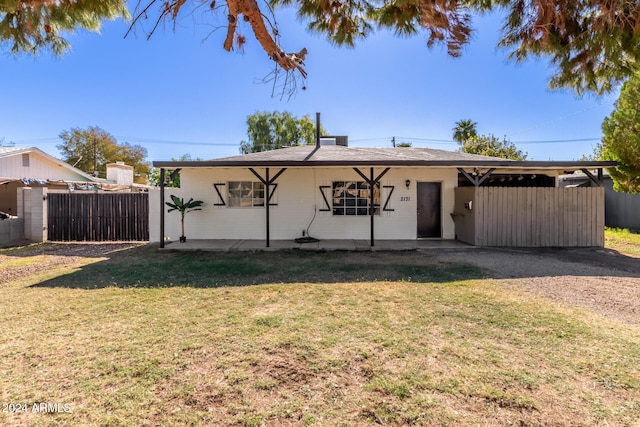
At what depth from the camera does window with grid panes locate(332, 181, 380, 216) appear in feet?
29.8

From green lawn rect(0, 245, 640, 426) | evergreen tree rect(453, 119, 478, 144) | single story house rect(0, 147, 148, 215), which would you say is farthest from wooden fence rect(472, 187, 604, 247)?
evergreen tree rect(453, 119, 478, 144)

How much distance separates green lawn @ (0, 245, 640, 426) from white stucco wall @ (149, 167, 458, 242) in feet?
14.6

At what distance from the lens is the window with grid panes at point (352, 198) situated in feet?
29.8

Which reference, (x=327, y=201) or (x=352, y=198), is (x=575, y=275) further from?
(x=327, y=201)

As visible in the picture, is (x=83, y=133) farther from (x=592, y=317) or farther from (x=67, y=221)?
(x=592, y=317)

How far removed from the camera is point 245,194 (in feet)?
30.0

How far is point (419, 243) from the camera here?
8.44m

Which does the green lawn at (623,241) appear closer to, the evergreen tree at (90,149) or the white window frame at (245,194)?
the white window frame at (245,194)

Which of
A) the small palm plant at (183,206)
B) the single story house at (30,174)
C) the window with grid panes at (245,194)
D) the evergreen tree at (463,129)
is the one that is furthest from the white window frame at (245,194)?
the evergreen tree at (463,129)

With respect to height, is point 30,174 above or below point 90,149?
below

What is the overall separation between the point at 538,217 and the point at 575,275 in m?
3.23

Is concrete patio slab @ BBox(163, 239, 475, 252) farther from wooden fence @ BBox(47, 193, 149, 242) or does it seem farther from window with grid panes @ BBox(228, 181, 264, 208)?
wooden fence @ BBox(47, 193, 149, 242)

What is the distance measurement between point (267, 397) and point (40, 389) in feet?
5.13

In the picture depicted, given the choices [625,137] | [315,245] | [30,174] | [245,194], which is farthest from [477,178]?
[30,174]
